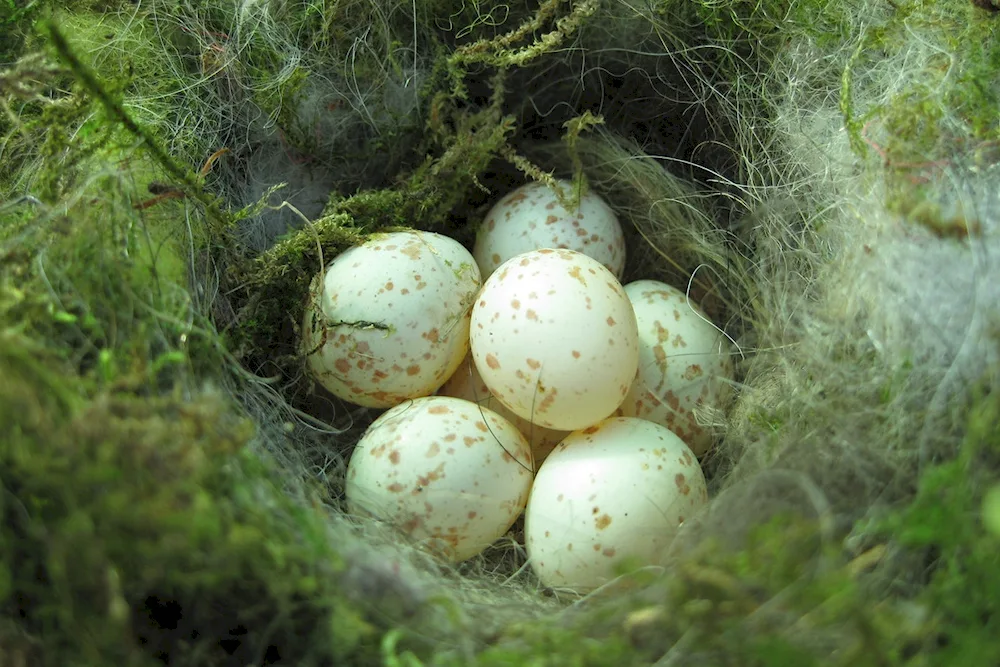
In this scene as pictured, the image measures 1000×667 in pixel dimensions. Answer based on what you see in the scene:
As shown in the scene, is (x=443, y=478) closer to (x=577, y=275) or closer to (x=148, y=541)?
(x=577, y=275)

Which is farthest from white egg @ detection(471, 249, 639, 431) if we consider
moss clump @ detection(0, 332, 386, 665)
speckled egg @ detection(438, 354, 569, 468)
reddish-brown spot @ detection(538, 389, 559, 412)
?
moss clump @ detection(0, 332, 386, 665)

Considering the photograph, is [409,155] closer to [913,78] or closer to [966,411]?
[913,78]

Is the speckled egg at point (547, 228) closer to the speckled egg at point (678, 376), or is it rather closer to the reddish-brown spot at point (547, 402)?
the speckled egg at point (678, 376)

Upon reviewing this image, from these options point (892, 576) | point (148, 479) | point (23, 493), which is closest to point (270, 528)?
point (148, 479)

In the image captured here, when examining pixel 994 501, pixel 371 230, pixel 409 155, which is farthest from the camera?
pixel 409 155

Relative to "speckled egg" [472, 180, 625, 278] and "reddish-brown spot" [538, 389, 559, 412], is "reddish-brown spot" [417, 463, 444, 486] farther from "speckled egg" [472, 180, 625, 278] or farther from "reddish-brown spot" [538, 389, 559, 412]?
"speckled egg" [472, 180, 625, 278]

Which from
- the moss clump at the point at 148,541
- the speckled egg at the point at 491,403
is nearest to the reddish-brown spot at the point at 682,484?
the speckled egg at the point at 491,403

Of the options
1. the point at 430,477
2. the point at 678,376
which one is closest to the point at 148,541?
the point at 430,477
